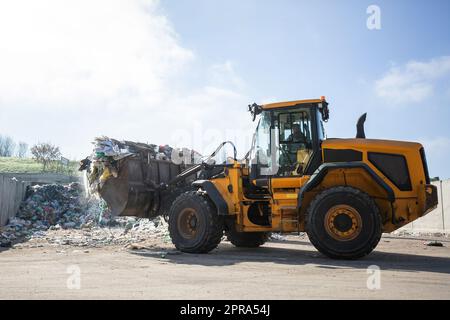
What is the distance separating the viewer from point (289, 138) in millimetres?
8359

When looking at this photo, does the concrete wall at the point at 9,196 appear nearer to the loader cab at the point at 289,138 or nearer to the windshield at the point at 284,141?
the loader cab at the point at 289,138

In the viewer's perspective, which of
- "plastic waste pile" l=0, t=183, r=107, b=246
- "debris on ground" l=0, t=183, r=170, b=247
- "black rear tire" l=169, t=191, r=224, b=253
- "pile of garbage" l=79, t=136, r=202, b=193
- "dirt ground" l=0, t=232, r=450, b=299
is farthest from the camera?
"plastic waste pile" l=0, t=183, r=107, b=246

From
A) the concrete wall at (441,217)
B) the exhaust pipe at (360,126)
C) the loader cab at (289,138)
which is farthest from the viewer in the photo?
the concrete wall at (441,217)

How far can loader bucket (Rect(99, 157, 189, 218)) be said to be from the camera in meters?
9.75

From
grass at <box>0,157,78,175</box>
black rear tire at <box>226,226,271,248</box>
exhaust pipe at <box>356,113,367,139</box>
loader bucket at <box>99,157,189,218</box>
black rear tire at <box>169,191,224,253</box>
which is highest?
grass at <box>0,157,78,175</box>

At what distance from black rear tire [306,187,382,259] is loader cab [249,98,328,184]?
33.7 inches

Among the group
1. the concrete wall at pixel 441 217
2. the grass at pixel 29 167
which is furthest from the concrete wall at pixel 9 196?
the grass at pixel 29 167

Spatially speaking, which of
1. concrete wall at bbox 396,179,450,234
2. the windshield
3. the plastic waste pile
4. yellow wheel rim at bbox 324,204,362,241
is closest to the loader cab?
the windshield

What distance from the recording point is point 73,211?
18.2m

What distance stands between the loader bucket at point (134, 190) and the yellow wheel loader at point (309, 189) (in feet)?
3.42

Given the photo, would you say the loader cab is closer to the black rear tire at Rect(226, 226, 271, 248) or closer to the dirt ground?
the dirt ground

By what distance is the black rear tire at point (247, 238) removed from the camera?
10.3 m
